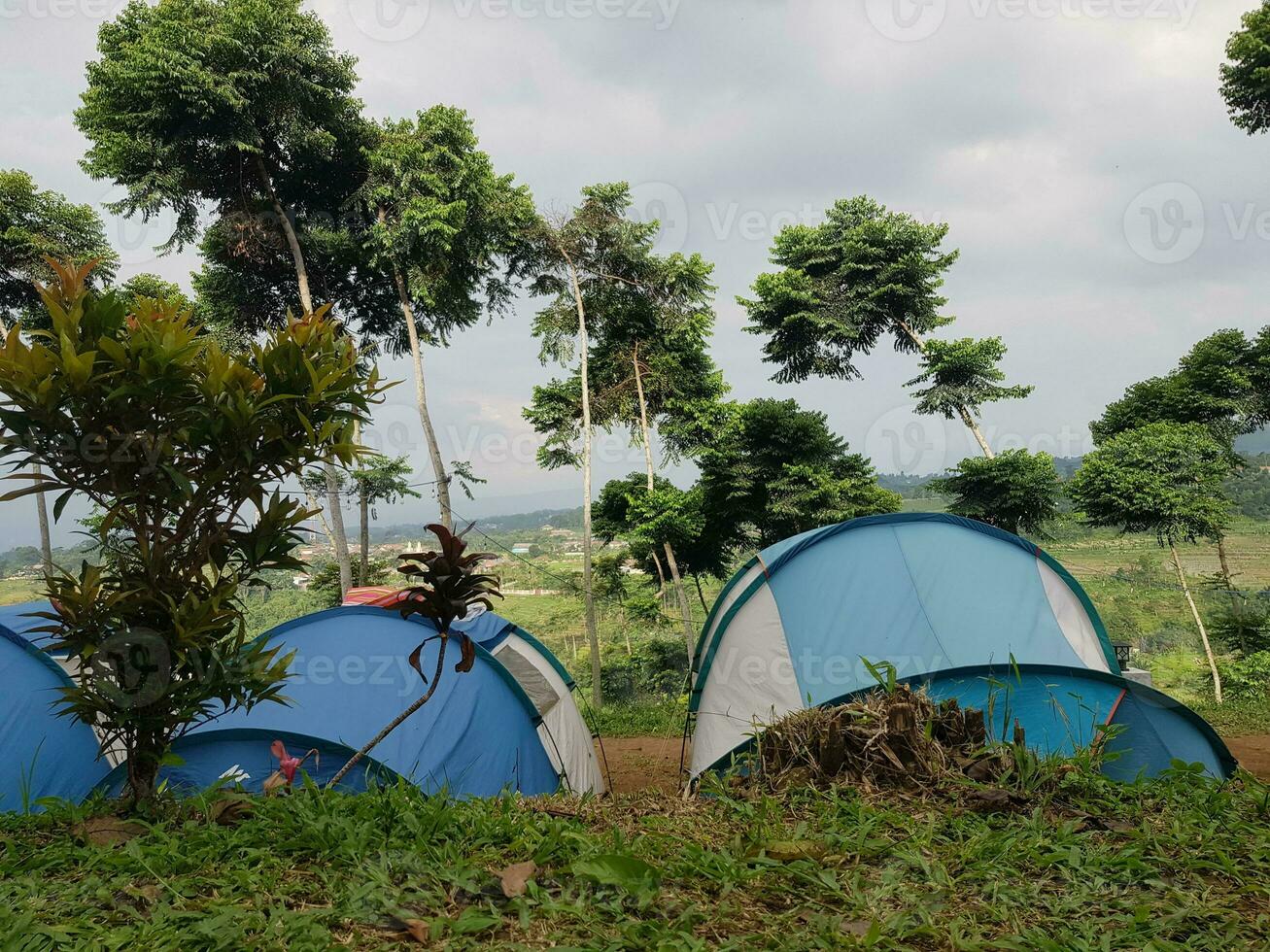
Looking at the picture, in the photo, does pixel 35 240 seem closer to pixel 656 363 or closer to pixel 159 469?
pixel 656 363

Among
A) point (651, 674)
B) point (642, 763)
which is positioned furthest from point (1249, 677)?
point (651, 674)

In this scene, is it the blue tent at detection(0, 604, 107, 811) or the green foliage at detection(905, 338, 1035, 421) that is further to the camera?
the green foliage at detection(905, 338, 1035, 421)

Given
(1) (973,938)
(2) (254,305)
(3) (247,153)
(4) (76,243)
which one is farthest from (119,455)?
(4) (76,243)

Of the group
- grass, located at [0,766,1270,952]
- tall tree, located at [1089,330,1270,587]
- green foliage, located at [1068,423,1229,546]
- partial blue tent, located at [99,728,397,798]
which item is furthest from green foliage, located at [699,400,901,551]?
grass, located at [0,766,1270,952]

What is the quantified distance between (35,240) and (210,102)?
19.9 feet

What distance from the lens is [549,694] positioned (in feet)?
22.6

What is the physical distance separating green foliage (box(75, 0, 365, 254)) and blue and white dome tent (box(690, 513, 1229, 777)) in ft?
47.4

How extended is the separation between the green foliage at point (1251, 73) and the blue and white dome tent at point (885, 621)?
548 inches

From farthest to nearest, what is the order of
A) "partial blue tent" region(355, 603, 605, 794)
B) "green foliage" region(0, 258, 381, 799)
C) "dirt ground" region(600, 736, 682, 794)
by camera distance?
"dirt ground" region(600, 736, 682, 794) < "partial blue tent" region(355, 603, 605, 794) < "green foliage" region(0, 258, 381, 799)

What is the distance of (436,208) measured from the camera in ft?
49.1

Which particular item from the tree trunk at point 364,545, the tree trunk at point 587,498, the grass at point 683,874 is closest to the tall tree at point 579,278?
the tree trunk at point 587,498

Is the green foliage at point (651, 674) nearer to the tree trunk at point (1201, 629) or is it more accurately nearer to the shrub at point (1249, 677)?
the tree trunk at point (1201, 629)

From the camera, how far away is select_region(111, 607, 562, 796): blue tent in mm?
4773

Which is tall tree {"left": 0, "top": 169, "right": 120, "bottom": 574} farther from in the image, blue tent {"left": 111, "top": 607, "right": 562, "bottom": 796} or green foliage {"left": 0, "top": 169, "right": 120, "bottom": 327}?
blue tent {"left": 111, "top": 607, "right": 562, "bottom": 796}
